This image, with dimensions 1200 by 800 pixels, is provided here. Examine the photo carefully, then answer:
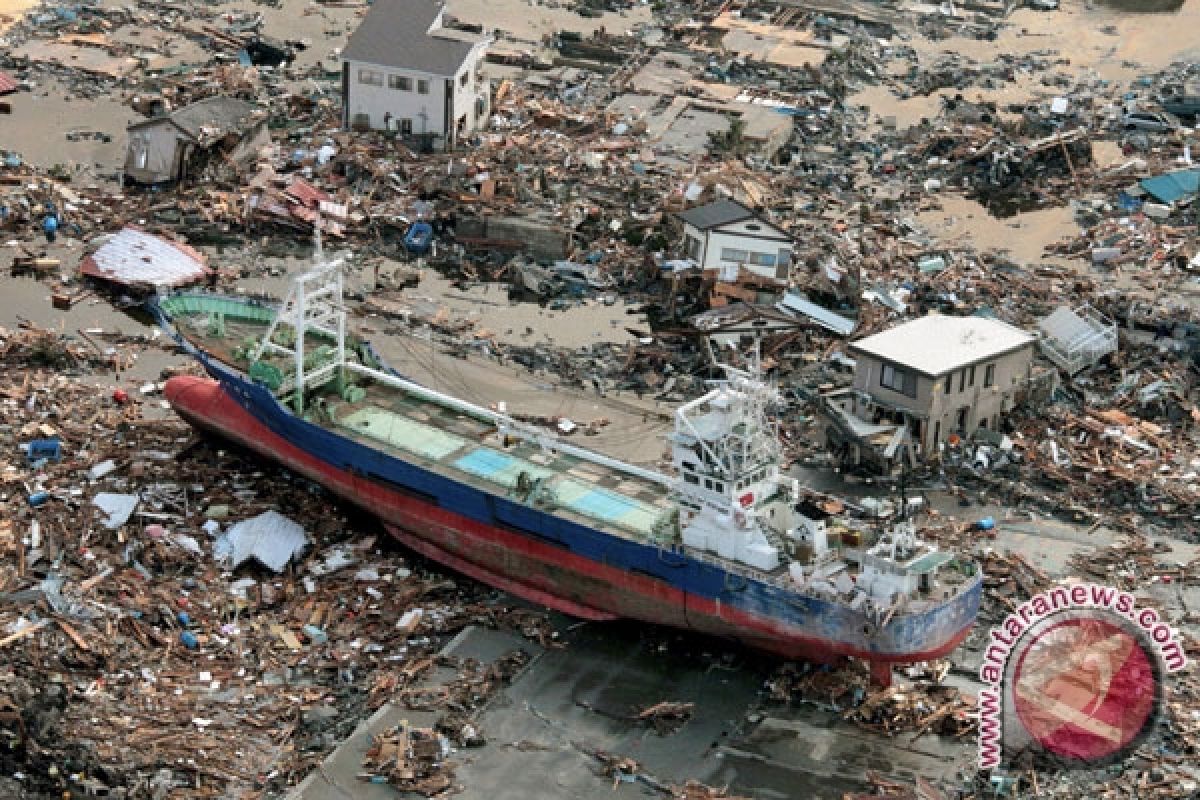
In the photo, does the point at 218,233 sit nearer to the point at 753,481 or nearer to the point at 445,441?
the point at 445,441

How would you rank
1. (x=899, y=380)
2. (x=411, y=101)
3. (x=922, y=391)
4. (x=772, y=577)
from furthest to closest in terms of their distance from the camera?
(x=411, y=101) → (x=899, y=380) → (x=922, y=391) → (x=772, y=577)

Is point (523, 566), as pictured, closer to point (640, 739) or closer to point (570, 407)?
point (640, 739)

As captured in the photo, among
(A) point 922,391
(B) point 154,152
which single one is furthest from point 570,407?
(B) point 154,152

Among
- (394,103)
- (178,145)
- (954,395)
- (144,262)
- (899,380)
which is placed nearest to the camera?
(899,380)

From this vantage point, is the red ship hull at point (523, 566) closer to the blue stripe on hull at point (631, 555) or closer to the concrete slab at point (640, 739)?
the blue stripe on hull at point (631, 555)

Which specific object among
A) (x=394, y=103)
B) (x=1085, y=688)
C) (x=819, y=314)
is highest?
(x=394, y=103)

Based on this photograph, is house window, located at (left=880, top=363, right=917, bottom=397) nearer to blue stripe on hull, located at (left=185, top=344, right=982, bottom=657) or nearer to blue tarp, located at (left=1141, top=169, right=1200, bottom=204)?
blue stripe on hull, located at (left=185, top=344, right=982, bottom=657)

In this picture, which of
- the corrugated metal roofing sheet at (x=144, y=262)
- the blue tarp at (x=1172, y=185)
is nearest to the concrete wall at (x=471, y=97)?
the corrugated metal roofing sheet at (x=144, y=262)
